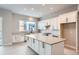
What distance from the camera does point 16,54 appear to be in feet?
6.19

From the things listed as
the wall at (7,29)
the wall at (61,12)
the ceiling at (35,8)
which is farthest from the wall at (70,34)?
the wall at (7,29)

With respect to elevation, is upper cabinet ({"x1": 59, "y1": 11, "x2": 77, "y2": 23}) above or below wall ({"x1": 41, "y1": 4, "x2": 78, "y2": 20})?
below

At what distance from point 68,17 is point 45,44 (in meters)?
0.72

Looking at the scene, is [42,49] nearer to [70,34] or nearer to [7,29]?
[70,34]

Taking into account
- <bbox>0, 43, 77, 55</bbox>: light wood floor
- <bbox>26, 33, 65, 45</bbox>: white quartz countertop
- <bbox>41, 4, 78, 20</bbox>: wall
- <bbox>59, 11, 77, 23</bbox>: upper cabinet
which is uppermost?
<bbox>41, 4, 78, 20</bbox>: wall

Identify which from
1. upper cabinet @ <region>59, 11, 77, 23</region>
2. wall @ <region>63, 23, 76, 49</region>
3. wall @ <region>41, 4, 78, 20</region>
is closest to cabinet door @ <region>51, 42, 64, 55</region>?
wall @ <region>63, 23, 76, 49</region>

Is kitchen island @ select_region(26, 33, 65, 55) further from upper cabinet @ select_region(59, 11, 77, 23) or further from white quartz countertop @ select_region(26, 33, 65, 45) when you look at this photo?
upper cabinet @ select_region(59, 11, 77, 23)

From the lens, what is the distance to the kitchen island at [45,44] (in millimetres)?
1853

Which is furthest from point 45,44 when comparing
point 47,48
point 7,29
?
point 7,29

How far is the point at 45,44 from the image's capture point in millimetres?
1932

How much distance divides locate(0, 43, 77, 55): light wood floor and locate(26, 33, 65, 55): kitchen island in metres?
0.10

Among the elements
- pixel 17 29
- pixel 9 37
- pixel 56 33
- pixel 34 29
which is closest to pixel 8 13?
pixel 17 29

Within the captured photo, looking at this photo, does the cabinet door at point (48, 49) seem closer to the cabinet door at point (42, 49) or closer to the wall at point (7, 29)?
the cabinet door at point (42, 49)

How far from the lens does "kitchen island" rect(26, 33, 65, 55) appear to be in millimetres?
1853
